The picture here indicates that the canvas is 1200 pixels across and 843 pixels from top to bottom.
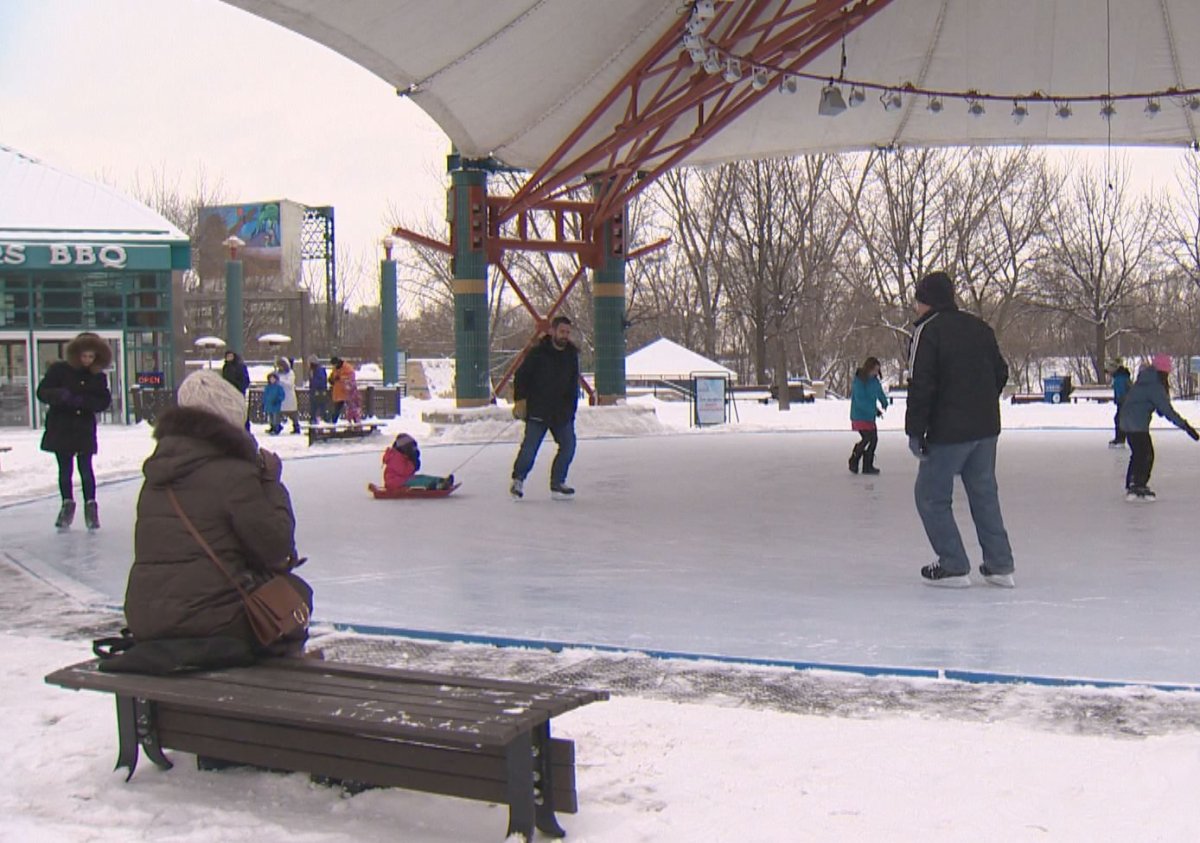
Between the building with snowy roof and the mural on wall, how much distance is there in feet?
104

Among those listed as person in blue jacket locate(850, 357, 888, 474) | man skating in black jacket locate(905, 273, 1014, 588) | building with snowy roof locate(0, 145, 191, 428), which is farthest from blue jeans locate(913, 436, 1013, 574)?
building with snowy roof locate(0, 145, 191, 428)

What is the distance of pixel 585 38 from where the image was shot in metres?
16.7

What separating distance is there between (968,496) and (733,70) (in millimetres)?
10100

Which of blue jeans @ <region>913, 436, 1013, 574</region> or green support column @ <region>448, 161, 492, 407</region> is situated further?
green support column @ <region>448, 161, 492, 407</region>

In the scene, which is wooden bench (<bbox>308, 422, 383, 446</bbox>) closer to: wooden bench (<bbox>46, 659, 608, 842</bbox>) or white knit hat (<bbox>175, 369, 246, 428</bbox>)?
white knit hat (<bbox>175, 369, 246, 428</bbox>)

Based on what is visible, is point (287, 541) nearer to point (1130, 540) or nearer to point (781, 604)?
point (781, 604)

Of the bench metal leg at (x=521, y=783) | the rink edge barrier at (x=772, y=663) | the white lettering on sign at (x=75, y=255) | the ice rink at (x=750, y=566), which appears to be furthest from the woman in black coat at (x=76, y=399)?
the white lettering on sign at (x=75, y=255)

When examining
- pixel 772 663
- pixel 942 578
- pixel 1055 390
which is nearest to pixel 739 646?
pixel 772 663

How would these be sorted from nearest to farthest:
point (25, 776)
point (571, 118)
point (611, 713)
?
point (25, 776) < point (611, 713) < point (571, 118)

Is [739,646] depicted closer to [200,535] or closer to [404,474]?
[200,535]

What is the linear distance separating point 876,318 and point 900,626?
46.4 m

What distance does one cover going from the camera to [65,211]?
28.1 meters

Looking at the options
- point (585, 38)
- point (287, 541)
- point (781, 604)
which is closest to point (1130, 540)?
point (781, 604)

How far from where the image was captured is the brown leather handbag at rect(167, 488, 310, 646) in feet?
12.7
